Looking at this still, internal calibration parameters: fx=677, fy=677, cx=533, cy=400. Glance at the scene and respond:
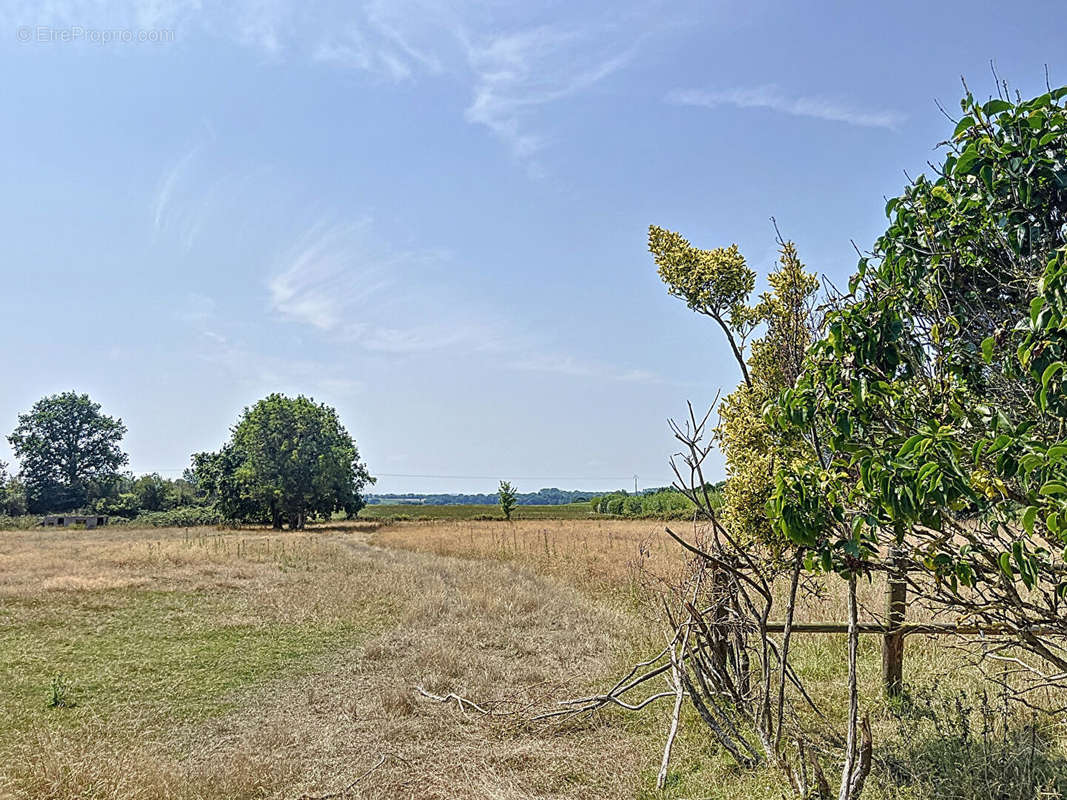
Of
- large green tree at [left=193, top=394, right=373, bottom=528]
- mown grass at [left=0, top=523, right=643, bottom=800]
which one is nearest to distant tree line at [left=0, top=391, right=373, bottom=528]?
large green tree at [left=193, top=394, right=373, bottom=528]

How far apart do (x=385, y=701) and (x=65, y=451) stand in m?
77.7

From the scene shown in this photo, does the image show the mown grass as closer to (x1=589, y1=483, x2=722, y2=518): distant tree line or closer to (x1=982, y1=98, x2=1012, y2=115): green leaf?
(x1=982, y1=98, x2=1012, y2=115): green leaf

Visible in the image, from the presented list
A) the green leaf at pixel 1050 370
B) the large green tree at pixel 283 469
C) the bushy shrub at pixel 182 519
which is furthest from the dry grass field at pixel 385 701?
the bushy shrub at pixel 182 519

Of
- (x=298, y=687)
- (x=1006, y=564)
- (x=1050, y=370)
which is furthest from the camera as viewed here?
(x=298, y=687)

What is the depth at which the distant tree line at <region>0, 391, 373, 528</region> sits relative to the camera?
4619cm

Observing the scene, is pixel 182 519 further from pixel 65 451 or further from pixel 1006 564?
pixel 1006 564

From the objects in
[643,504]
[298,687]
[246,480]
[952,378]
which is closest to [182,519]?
[246,480]

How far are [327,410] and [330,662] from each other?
45289mm

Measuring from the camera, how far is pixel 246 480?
150 feet

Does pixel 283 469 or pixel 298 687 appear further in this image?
pixel 283 469

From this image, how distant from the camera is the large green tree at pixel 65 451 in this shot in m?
65.2

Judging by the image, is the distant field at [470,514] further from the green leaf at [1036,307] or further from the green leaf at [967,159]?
the green leaf at [1036,307]

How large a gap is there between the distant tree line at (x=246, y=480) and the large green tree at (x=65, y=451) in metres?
0.12

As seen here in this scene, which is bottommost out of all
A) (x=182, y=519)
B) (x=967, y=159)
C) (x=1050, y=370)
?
(x=182, y=519)
